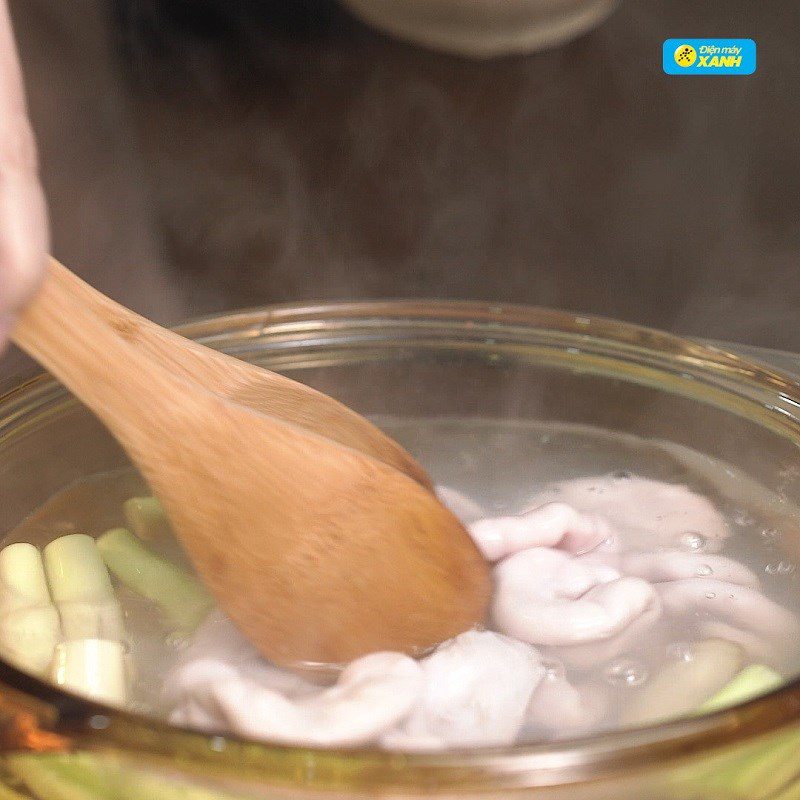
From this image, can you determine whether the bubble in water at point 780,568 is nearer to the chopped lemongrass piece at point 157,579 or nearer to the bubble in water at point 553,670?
the bubble in water at point 553,670

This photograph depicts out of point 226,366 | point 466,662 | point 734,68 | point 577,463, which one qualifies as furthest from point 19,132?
point 734,68

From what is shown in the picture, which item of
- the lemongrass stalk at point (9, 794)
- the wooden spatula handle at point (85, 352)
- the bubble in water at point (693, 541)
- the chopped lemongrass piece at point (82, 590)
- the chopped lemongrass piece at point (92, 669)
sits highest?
the wooden spatula handle at point (85, 352)

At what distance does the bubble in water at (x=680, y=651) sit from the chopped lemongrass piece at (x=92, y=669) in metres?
0.33

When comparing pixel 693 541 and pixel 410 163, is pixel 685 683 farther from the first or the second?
pixel 410 163

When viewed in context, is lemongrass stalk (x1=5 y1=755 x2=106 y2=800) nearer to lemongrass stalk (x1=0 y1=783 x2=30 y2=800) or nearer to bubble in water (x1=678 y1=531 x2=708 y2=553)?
lemongrass stalk (x1=0 y1=783 x2=30 y2=800)

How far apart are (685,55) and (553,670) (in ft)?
2.03

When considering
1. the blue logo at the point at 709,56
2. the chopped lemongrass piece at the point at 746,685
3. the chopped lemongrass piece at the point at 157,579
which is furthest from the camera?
the blue logo at the point at 709,56

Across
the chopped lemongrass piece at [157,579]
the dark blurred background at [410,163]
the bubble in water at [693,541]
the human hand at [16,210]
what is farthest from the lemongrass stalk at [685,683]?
the dark blurred background at [410,163]

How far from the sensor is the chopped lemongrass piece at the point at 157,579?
0.66 m

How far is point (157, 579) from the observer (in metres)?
0.67

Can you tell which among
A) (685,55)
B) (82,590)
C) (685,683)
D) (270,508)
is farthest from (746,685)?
(685,55)

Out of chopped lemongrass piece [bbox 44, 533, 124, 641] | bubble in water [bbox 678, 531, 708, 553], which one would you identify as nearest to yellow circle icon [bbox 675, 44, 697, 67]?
bubble in water [bbox 678, 531, 708, 553]

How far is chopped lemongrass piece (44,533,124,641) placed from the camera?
2.06 feet

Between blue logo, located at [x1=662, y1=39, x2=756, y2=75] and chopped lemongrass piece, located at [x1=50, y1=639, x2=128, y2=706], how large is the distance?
72 centimetres
